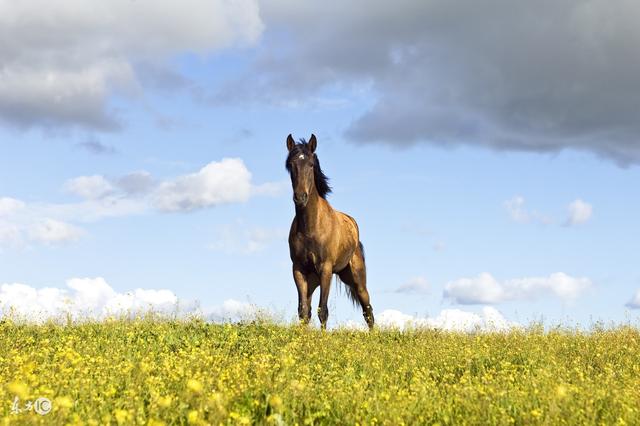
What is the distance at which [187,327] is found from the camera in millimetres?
13375

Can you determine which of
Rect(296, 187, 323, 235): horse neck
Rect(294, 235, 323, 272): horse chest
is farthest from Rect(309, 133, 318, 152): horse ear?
Rect(294, 235, 323, 272): horse chest

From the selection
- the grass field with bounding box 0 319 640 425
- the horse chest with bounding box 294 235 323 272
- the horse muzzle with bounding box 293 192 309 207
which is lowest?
the grass field with bounding box 0 319 640 425

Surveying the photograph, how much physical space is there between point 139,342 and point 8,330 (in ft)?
11.2

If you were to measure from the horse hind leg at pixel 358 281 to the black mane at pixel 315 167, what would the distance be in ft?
10.2

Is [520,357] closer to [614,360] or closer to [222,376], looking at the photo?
[614,360]

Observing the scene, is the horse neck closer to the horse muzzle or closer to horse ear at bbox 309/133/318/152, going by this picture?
the horse muzzle

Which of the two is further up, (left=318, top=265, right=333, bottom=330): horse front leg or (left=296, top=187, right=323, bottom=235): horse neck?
(left=296, top=187, right=323, bottom=235): horse neck

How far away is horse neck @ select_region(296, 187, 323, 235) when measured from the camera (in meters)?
14.5

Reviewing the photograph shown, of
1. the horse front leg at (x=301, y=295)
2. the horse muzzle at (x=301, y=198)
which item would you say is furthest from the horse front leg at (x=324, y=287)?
the horse muzzle at (x=301, y=198)

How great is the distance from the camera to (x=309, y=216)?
1450 centimetres

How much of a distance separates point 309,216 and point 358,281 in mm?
3995

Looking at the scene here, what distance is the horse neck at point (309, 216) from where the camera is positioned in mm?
14484

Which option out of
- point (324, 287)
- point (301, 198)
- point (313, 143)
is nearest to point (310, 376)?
point (301, 198)

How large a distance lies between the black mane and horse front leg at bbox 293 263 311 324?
1.90 meters
